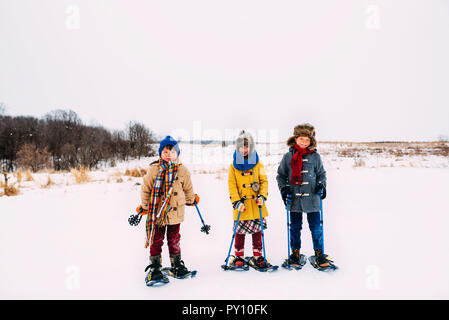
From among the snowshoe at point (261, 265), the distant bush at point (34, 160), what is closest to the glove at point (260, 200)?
the snowshoe at point (261, 265)

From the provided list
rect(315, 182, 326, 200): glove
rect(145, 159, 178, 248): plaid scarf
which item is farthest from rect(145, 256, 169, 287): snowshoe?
rect(315, 182, 326, 200): glove

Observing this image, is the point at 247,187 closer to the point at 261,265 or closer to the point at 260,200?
the point at 260,200

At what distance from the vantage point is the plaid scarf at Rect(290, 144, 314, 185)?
311 centimetres

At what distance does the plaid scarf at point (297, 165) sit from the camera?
3109mm

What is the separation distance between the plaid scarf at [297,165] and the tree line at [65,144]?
1930 cm

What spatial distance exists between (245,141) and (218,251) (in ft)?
5.66

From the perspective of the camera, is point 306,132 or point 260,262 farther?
point 306,132

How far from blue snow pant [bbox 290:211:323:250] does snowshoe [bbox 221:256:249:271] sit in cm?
69

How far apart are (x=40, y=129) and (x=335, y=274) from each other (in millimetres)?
34315

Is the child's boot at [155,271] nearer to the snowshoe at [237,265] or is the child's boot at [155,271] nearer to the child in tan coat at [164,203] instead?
the child in tan coat at [164,203]

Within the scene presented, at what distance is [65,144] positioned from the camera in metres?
23.2

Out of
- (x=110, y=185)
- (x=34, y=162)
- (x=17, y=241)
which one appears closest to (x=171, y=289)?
(x=17, y=241)

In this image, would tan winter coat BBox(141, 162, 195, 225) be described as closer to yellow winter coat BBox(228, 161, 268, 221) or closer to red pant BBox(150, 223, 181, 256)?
red pant BBox(150, 223, 181, 256)

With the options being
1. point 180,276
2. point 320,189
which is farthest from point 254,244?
point 320,189
